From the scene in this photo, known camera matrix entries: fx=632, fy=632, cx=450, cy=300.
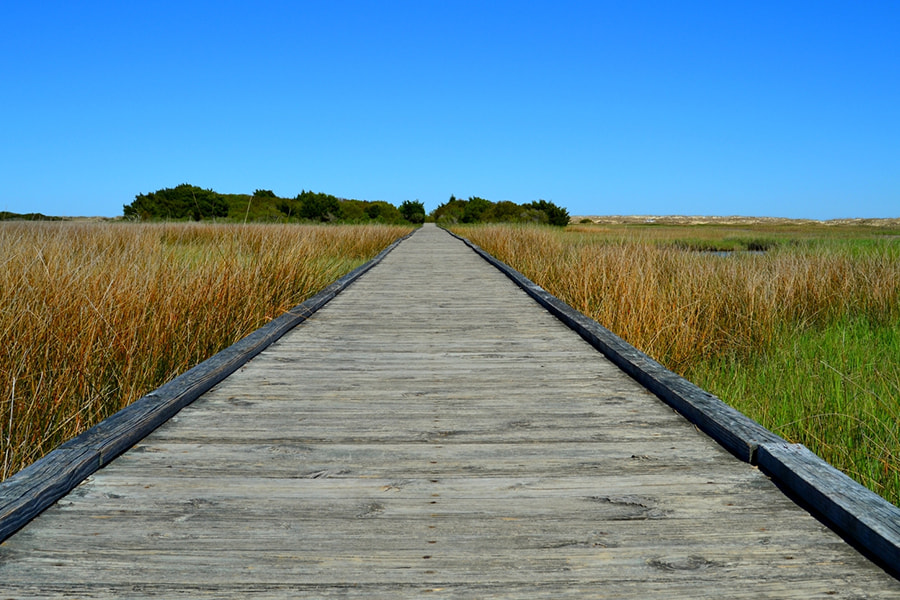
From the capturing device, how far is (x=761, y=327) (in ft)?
16.2

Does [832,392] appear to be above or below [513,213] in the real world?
below

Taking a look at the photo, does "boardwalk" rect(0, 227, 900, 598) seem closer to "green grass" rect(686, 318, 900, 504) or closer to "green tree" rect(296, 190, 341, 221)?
"green grass" rect(686, 318, 900, 504)

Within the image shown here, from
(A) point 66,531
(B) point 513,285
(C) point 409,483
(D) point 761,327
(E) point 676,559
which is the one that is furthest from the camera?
(B) point 513,285

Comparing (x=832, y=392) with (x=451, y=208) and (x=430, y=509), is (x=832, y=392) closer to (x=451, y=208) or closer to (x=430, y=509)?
(x=430, y=509)

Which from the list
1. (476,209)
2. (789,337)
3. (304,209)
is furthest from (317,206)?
(789,337)

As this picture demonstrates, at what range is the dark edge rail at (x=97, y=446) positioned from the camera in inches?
63.9

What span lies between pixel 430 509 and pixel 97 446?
110 centimetres

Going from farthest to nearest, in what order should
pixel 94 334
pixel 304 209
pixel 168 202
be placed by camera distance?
1. pixel 168 202
2. pixel 304 209
3. pixel 94 334

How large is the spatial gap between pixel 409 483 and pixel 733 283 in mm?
4626

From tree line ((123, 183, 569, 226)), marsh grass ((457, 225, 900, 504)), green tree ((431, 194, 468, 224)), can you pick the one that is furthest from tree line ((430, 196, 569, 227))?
marsh grass ((457, 225, 900, 504))

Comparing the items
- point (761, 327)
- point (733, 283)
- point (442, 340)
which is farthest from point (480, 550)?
point (733, 283)

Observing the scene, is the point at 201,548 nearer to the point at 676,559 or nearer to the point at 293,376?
the point at 676,559

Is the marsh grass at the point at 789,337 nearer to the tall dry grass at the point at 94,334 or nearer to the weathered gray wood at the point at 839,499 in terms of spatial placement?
the weathered gray wood at the point at 839,499

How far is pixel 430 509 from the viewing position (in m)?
1.72
